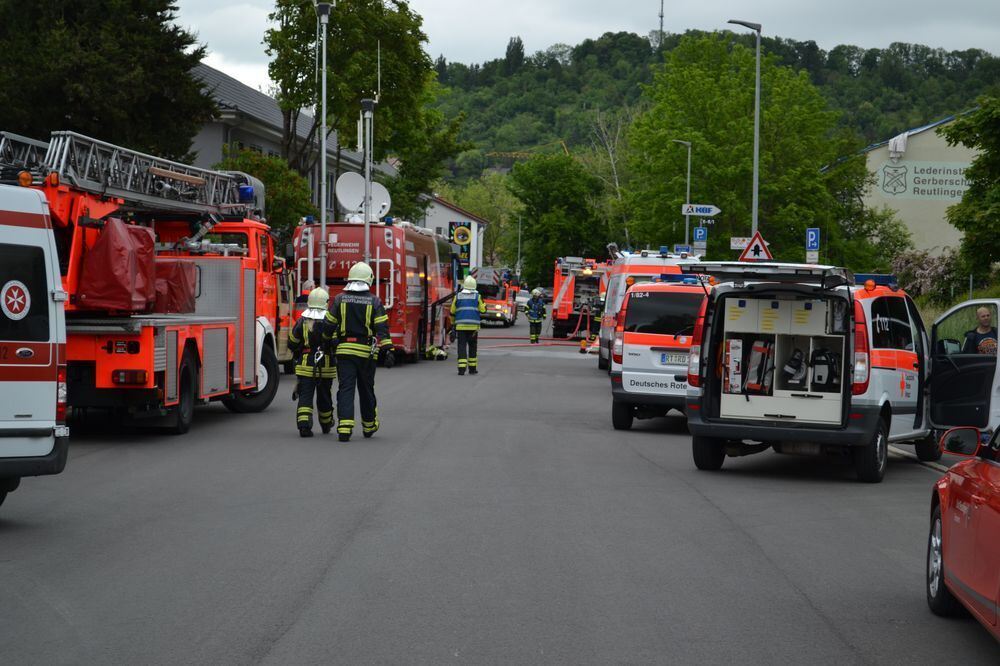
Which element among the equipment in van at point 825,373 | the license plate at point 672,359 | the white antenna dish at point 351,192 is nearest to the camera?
the equipment in van at point 825,373

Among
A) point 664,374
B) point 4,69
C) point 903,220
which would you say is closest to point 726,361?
point 664,374

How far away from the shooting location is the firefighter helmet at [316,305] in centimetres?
1603

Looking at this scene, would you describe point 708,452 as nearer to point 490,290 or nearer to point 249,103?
point 249,103

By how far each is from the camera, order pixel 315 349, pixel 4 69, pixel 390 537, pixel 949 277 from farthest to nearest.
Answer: pixel 949 277 < pixel 4 69 < pixel 315 349 < pixel 390 537

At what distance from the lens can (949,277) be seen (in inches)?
1857

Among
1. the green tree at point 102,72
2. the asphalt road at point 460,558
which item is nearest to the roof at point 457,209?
the green tree at point 102,72

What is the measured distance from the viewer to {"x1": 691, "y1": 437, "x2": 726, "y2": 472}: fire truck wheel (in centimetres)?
1331

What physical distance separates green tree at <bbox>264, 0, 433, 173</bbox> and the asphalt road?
27.5 meters

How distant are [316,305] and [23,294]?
7.21m

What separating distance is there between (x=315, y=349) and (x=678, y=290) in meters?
5.15

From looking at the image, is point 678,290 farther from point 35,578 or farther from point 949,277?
point 949,277

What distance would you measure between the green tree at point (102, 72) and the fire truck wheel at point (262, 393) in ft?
39.8

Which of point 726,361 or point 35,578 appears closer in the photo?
point 35,578

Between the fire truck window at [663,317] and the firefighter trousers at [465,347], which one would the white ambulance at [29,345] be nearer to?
the fire truck window at [663,317]
